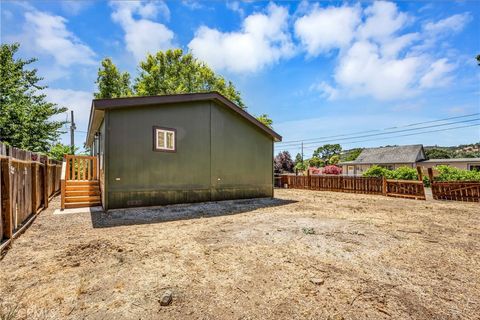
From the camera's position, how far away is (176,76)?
1017 inches

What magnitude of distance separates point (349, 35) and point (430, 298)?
1214 centimetres

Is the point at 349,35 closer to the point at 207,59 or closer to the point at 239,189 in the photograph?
the point at 239,189

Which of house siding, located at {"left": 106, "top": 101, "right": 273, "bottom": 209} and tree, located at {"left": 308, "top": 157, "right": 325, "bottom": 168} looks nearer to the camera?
house siding, located at {"left": 106, "top": 101, "right": 273, "bottom": 209}

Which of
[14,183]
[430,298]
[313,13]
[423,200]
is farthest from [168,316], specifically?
[423,200]

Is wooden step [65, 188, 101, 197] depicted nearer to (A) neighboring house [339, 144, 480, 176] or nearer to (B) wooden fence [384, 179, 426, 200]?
(B) wooden fence [384, 179, 426, 200]

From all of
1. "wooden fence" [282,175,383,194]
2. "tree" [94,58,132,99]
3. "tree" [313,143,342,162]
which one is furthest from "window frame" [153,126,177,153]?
"tree" [313,143,342,162]

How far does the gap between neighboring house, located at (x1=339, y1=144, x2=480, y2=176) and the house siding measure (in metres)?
25.8

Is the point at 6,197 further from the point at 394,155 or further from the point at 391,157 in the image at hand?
the point at 394,155

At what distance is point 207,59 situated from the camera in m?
26.3

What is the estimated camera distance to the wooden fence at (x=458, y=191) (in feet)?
34.1

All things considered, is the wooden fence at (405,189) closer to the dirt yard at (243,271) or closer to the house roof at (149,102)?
the dirt yard at (243,271)

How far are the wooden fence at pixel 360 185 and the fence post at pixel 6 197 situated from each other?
47.9 feet

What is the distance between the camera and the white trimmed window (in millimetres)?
8505

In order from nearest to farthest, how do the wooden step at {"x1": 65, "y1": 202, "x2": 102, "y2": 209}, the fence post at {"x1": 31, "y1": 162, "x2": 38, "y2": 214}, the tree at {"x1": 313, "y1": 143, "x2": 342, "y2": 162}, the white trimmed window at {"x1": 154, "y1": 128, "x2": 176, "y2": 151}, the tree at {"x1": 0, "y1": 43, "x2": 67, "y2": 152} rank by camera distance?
the fence post at {"x1": 31, "y1": 162, "x2": 38, "y2": 214} → the wooden step at {"x1": 65, "y1": 202, "x2": 102, "y2": 209} → the white trimmed window at {"x1": 154, "y1": 128, "x2": 176, "y2": 151} → the tree at {"x1": 0, "y1": 43, "x2": 67, "y2": 152} → the tree at {"x1": 313, "y1": 143, "x2": 342, "y2": 162}
